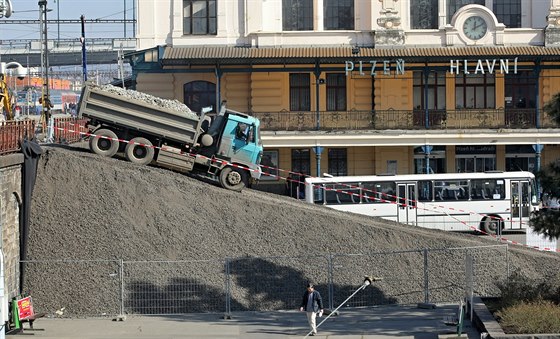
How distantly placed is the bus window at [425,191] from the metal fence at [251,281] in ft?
43.4

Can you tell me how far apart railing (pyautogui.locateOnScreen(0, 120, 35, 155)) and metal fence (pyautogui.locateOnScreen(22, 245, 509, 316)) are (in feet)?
9.35

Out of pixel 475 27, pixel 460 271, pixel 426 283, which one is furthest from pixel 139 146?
pixel 475 27

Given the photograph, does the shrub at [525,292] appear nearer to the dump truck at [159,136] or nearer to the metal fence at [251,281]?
the metal fence at [251,281]

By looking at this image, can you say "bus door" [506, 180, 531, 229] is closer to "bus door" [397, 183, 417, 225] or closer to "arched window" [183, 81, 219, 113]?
"bus door" [397, 183, 417, 225]

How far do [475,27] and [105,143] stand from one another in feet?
75.9

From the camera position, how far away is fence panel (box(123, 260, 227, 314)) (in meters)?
29.5

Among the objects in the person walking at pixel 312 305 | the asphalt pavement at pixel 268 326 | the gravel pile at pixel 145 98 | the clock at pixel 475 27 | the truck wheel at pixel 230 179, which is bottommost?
the asphalt pavement at pixel 268 326

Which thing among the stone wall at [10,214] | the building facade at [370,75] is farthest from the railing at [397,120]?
the stone wall at [10,214]

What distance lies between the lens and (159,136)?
35.7 metres

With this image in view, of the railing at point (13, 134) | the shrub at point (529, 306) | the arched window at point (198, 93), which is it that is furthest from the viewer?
the arched window at point (198, 93)

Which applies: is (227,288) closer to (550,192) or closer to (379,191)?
(550,192)

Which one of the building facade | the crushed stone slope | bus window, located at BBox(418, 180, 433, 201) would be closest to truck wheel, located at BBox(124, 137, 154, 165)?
the crushed stone slope

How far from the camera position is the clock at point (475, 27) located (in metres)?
53.6

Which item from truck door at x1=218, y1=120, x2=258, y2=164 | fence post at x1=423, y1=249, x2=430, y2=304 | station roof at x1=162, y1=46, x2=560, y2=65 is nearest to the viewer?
fence post at x1=423, y1=249, x2=430, y2=304
